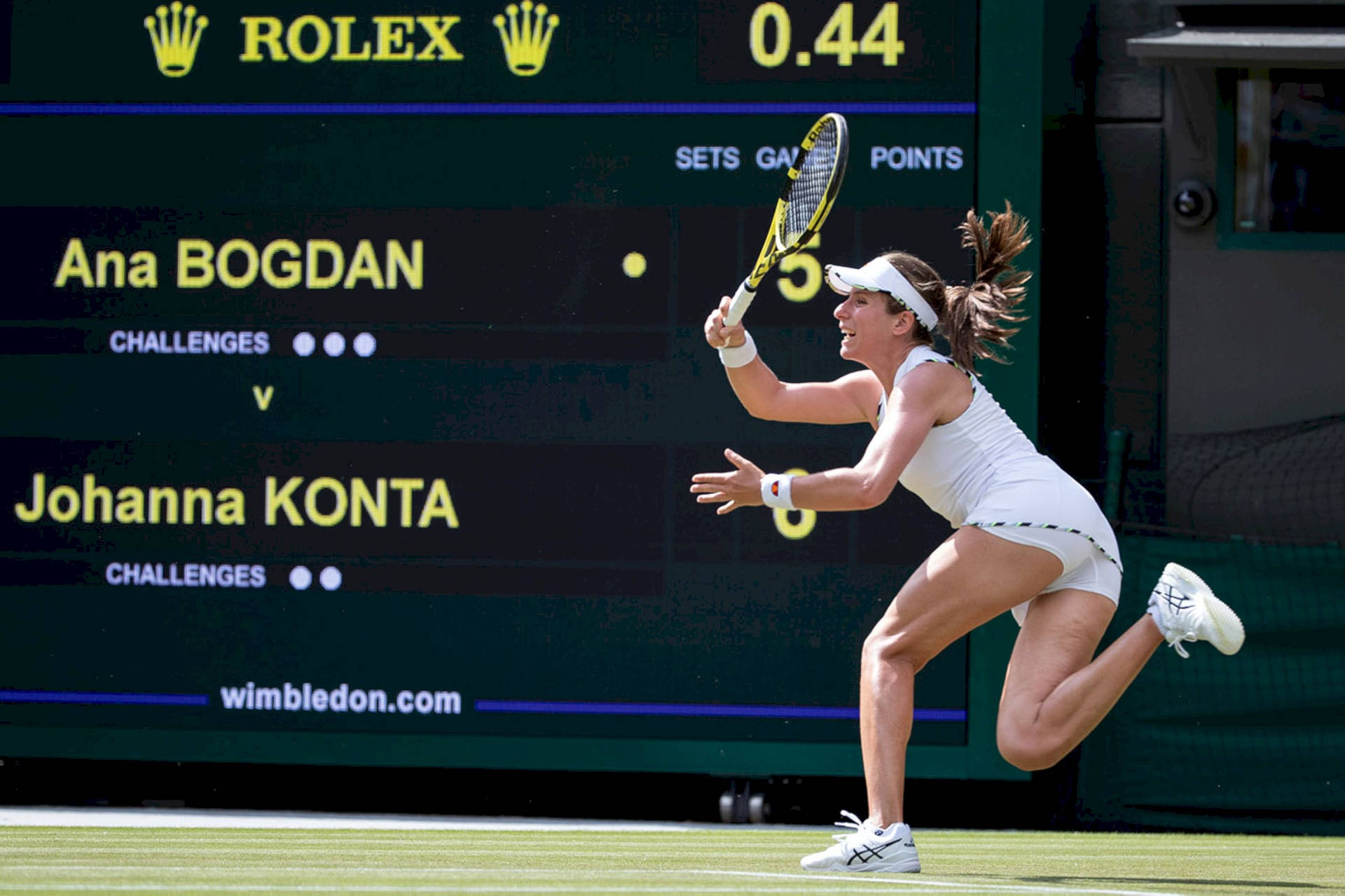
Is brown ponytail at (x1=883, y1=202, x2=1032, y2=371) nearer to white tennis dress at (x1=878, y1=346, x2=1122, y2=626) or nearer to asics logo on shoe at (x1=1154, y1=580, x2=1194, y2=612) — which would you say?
white tennis dress at (x1=878, y1=346, x2=1122, y2=626)

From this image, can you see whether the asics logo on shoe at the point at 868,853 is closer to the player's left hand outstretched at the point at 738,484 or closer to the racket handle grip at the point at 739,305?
the player's left hand outstretched at the point at 738,484

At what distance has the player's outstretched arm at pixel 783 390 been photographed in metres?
5.41

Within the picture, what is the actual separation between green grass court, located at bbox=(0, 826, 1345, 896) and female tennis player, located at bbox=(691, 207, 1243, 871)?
0.33 meters

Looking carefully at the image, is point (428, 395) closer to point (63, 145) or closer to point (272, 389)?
point (272, 389)

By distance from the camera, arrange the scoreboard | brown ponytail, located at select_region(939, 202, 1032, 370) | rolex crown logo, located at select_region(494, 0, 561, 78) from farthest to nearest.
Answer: rolex crown logo, located at select_region(494, 0, 561, 78), the scoreboard, brown ponytail, located at select_region(939, 202, 1032, 370)

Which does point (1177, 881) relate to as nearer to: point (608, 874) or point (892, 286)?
point (608, 874)

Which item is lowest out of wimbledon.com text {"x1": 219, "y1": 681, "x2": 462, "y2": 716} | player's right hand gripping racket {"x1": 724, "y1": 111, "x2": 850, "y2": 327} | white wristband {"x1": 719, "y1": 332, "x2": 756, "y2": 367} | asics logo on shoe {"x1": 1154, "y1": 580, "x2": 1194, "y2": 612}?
wimbledon.com text {"x1": 219, "y1": 681, "x2": 462, "y2": 716}

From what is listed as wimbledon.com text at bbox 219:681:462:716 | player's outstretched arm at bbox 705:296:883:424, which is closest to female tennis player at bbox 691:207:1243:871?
player's outstretched arm at bbox 705:296:883:424

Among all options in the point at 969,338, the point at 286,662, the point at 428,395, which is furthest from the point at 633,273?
the point at 969,338

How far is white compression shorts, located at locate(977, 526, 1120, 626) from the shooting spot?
491 centimetres

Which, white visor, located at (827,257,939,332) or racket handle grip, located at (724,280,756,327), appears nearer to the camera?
white visor, located at (827,257,939,332)

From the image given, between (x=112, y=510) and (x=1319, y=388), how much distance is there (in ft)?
15.6

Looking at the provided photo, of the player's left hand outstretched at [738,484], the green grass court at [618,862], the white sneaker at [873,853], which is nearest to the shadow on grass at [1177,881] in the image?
the green grass court at [618,862]

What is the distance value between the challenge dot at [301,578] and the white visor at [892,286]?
3012 mm
